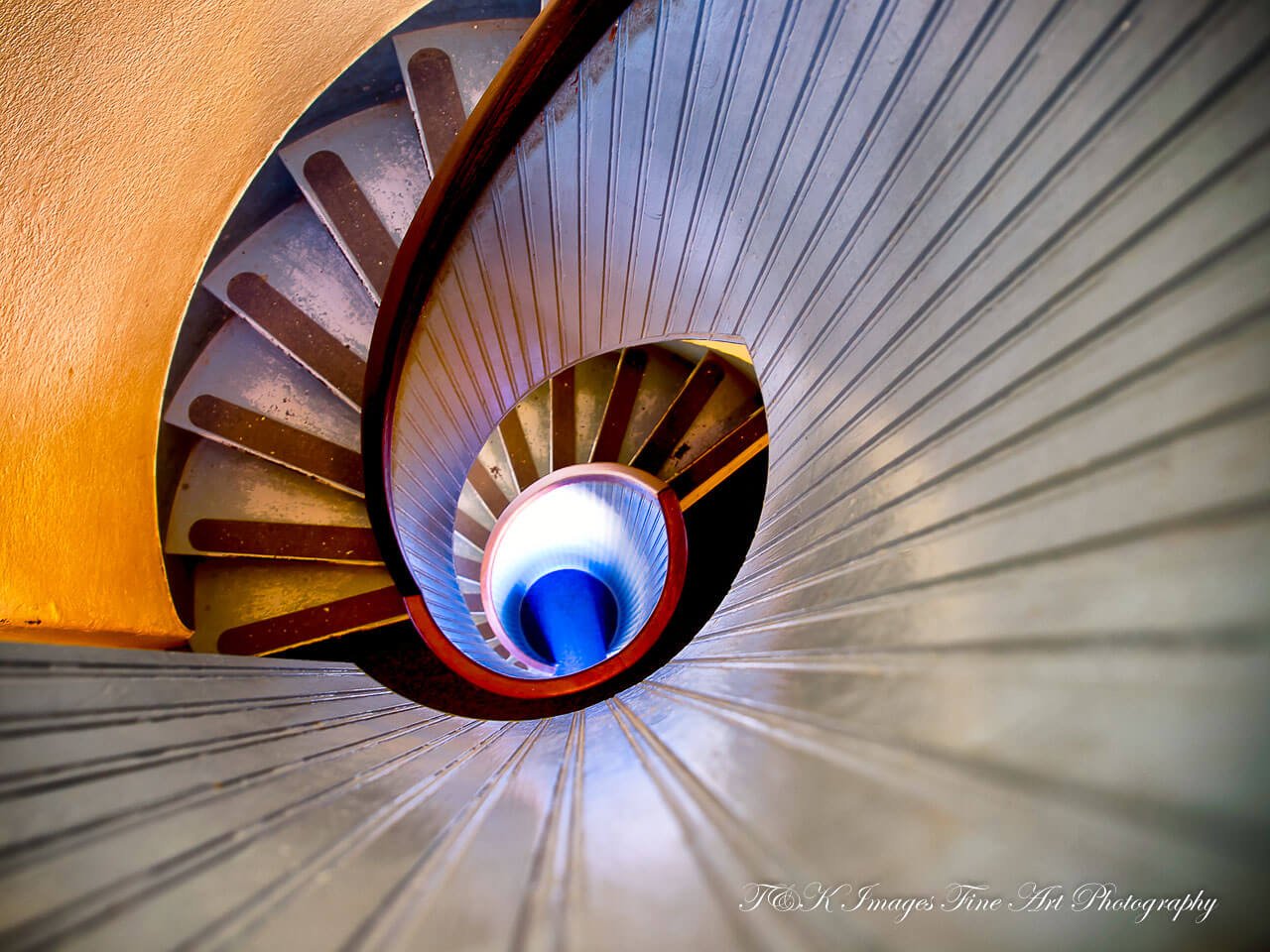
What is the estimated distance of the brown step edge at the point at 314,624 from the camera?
3279 mm

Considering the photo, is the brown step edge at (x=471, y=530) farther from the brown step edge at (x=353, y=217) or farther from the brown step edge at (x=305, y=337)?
the brown step edge at (x=353, y=217)

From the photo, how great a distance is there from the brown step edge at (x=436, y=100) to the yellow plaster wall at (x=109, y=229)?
0.18m

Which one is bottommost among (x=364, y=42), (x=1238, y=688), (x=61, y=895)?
(x=1238, y=688)

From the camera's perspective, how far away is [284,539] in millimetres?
3277

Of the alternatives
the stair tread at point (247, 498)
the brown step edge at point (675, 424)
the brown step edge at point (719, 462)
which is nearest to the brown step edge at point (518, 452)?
the brown step edge at point (675, 424)

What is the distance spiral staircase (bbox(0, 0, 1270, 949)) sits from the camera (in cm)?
59

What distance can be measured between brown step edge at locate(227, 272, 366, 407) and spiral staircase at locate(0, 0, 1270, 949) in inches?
50.8

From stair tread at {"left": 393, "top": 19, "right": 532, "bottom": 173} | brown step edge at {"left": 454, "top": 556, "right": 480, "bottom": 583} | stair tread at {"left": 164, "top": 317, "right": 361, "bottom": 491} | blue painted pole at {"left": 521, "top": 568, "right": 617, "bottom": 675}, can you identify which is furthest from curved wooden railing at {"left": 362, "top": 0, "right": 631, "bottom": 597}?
blue painted pole at {"left": 521, "top": 568, "right": 617, "bottom": 675}

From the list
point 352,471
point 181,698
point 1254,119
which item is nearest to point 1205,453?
point 1254,119

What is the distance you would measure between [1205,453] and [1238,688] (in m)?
0.20

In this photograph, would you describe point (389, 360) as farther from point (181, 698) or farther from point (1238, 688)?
point (1238, 688)

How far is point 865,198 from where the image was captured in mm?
1315

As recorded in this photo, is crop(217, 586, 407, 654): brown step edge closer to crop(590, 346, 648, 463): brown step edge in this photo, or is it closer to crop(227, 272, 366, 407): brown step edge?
crop(227, 272, 366, 407): brown step edge

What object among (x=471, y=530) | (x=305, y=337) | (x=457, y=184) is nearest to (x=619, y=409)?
(x=471, y=530)
